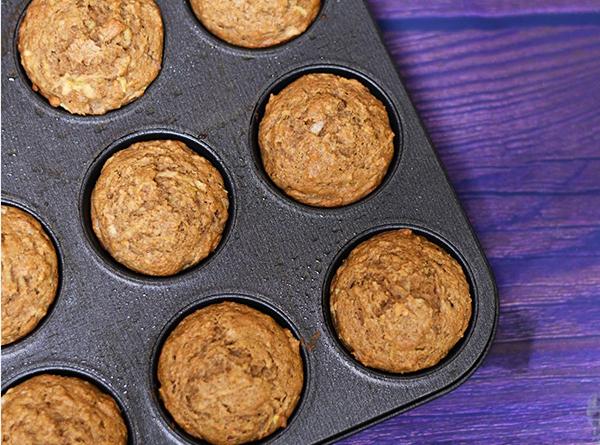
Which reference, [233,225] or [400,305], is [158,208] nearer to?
[233,225]

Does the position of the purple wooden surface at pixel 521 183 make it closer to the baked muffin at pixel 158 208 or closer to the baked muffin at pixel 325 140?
the baked muffin at pixel 325 140

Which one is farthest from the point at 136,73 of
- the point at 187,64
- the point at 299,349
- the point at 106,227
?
the point at 299,349

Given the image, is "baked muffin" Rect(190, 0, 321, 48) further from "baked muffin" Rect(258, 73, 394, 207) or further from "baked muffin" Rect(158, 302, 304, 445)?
"baked muffin" Rect(158, 302, 304, 445)

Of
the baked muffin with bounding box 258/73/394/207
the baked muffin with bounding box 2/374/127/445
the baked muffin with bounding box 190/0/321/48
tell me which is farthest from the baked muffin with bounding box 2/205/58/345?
the baked muffin with bounding box 190/0/321/48

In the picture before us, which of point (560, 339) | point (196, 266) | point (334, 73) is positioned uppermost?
point (334, 73)

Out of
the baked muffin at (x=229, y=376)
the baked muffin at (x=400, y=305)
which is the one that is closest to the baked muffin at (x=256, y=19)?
the baked muffin at (x=400, y=305)

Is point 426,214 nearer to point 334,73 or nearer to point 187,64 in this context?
point 334,73
